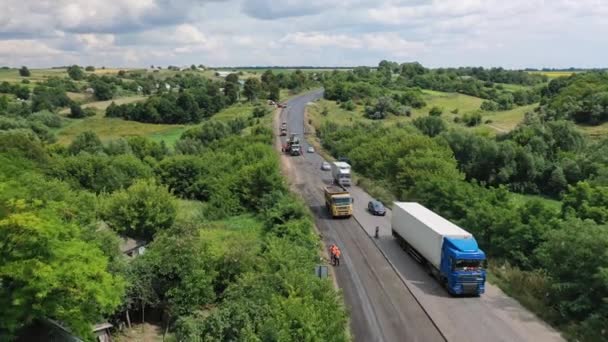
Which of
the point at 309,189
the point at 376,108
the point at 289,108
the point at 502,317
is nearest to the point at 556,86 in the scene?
the point at 376,108

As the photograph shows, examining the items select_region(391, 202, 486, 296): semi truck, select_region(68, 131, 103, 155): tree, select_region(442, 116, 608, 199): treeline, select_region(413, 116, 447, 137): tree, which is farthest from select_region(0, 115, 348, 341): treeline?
select_region(413, 116, 447, 137): tree

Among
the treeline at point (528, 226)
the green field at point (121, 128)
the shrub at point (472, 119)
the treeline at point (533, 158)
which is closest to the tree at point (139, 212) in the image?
the treeline at point (528, 226)

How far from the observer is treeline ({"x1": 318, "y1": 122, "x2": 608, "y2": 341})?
26.2 meters

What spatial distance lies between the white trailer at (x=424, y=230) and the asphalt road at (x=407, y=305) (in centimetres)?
172

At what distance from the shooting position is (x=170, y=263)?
30.2 m

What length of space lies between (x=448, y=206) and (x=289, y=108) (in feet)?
387

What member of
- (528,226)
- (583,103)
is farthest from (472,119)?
(528,226)

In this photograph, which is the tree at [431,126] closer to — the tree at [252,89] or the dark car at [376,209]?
the dark car at [376,209]

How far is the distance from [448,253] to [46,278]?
865 inches

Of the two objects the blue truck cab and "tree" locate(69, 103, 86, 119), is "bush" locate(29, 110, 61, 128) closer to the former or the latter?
"tree" locate(69, 103, 86, 119)

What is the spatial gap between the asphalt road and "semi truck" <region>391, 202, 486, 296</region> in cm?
88

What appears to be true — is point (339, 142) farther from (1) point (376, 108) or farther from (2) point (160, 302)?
(2) point (160, 302)

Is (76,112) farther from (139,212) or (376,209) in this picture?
(376,209)

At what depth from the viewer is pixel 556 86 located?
154375 millimetres
